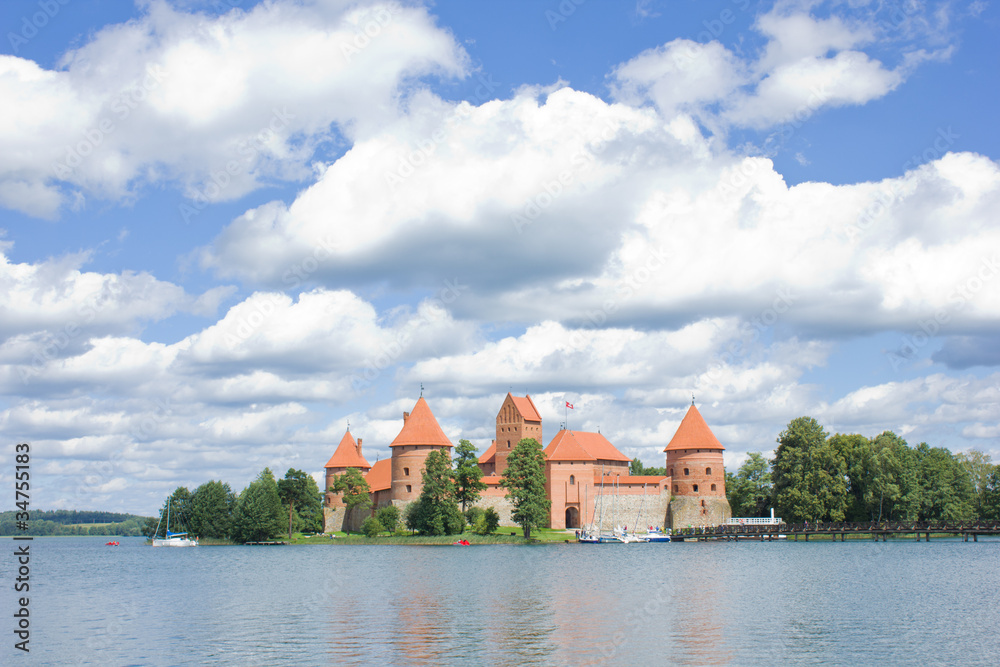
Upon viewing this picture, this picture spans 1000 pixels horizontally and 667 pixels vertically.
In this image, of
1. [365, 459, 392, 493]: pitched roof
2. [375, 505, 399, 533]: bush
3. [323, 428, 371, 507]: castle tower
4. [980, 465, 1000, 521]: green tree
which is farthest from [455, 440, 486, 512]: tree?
[980, 465, 1000, 521]: green tree

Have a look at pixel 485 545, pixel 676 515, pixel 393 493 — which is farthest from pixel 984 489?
pixel 393 493

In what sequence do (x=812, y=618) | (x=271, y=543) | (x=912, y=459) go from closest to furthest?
(x=812, y=618), (x=912, y=459), (x=271, y=543)

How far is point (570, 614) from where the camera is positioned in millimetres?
22203

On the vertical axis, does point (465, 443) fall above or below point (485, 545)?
above

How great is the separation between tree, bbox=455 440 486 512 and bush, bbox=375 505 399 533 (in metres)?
6.56

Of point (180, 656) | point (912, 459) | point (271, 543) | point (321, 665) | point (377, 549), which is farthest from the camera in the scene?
point (271, 543)

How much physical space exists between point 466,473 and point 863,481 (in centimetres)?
2973

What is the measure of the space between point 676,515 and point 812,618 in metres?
47.4

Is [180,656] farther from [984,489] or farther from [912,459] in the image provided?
[984,489]

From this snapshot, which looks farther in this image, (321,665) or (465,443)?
(465,443)

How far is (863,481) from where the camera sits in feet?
204

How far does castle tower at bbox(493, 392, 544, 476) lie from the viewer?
7969 centimetres

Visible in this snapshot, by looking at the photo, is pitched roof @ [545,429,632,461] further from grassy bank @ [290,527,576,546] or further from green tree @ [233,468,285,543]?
green tree @ [233,468,285,543]

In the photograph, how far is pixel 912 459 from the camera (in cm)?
6125
